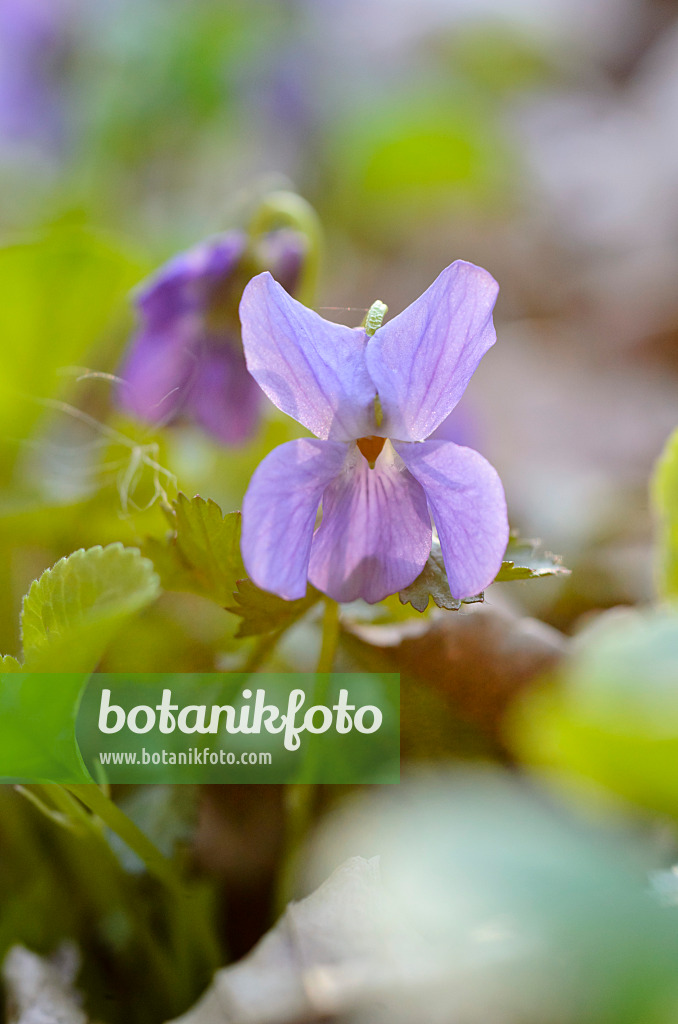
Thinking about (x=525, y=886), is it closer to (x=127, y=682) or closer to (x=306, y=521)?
(x=306, y=521)

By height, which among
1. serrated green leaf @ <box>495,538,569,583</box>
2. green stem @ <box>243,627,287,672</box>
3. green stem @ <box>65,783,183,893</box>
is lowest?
green stem @ <box>65,783,183,893</box>

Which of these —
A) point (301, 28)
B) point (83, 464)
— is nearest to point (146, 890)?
point (83, 464)

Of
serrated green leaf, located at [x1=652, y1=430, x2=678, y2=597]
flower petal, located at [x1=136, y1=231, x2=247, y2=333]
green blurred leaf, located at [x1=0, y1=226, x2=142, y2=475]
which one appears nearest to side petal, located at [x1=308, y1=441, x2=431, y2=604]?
serrated green leaf, located at [x1=652, y1=430, x2=678, y2=597]

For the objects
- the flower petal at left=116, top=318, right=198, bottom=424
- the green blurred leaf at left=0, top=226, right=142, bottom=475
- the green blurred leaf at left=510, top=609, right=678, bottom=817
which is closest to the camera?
the green blurred leaf at left=510, top=609, right=678, bottom=817

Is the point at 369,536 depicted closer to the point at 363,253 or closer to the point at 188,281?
the point at 188,281

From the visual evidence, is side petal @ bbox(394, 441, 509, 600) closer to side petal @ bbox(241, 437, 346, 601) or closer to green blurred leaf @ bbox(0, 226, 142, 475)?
side petal @ bbox(241, 437, 346, 601)

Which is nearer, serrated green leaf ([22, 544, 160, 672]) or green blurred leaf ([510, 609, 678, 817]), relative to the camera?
green blurred leaf ([510, 609, 678, 817])
